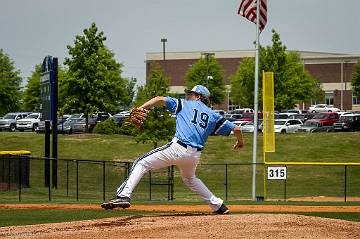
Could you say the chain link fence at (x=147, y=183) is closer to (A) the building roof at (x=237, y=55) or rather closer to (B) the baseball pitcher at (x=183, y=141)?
(B) the baseball pitcher at (x=183, y=141)

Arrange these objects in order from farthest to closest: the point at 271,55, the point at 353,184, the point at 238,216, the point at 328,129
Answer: the point at 271,55
the point at 328,129
the point at 353,184
the point at 238,216

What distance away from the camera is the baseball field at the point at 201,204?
10859 mm

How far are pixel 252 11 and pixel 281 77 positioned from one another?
39069 mm

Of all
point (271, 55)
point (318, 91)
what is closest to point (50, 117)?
point (271, 55)

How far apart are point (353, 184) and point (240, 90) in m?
46.1

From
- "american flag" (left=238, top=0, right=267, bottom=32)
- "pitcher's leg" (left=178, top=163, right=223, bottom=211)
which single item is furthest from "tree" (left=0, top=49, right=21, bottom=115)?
"pitcher's leg" (left=178, top=163, right=223, bottom=211)

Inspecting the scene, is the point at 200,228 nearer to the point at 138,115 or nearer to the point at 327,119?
the point at 138,115

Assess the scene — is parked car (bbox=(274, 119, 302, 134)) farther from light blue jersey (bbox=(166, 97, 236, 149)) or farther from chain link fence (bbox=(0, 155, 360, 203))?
light blue jersey (bbox=(166, 97, 236, 149))

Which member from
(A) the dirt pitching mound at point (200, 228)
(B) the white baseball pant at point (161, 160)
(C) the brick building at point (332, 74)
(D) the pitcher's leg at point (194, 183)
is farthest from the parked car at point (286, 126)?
(A) the dirt pitching mound at point (200, 228)

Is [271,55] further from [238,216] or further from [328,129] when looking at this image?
[238,216]

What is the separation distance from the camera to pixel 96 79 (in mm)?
52781

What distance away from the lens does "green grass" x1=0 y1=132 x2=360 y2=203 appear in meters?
30.8

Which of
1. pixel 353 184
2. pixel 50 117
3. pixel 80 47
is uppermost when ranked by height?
pixel 80 47

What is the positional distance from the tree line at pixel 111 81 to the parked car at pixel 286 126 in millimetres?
4523
